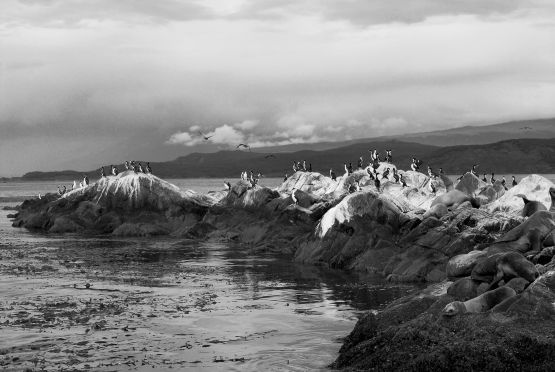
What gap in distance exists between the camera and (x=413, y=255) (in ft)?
124

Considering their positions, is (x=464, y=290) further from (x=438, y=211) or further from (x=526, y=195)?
(x=526, y=195)

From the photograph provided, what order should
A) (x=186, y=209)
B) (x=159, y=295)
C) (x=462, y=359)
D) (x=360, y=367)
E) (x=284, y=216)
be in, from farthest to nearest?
(x=186, y=209) → (x=284, y=216) → (x=159, y=295) → (x=360, y=367) → (x=462, y=359)

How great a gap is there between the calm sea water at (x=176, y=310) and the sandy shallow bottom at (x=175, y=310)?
4cm

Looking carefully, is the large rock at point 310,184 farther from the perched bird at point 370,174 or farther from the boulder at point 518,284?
the boulder at point 518,284

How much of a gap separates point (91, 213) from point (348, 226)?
3342 centimetres

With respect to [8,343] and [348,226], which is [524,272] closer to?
[8,343]

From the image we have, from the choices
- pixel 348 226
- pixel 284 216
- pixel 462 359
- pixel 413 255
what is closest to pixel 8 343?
pixel 462 359

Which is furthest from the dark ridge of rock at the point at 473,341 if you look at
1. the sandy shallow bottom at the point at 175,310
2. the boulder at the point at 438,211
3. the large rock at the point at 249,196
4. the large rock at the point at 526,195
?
the large rock at the point at 249,196

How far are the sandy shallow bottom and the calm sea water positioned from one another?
38 millimetres

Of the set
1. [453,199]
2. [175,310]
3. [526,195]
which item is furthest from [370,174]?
[175,310]

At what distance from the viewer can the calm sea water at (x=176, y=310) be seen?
22141 mm

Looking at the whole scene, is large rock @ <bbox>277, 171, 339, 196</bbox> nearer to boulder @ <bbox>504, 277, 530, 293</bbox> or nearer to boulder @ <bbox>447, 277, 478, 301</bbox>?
boulder @ <bbox>447, 277, 478, 301</bbox>

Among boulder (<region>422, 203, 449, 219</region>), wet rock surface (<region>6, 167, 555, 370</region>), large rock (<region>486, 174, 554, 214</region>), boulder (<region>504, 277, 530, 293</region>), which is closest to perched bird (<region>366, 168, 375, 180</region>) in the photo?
wet rock surface (<region>6, 167, 555, 370</region>)

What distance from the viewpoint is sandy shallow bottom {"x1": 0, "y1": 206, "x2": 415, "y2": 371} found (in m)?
22.1
